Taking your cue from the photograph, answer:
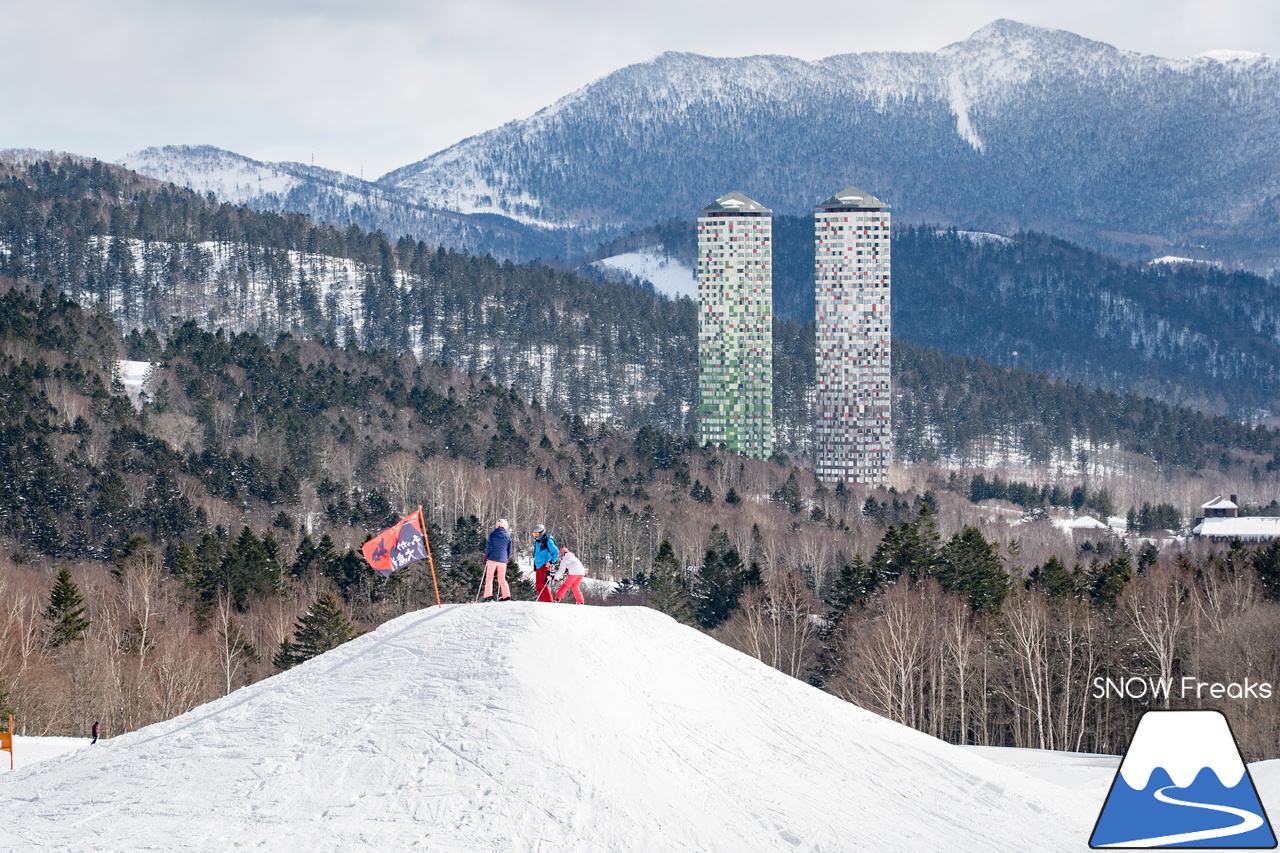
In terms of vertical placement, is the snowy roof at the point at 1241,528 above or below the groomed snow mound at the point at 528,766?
below

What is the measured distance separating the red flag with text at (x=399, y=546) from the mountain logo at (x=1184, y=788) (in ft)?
54.3

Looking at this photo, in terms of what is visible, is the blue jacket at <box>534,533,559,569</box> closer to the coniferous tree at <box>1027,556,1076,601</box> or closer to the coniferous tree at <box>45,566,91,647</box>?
the coniferous tree at <box>45,566,91,647</box>

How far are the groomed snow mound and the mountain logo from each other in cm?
555

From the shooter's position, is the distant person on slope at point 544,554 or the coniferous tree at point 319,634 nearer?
the distant person on slope at point 544,554

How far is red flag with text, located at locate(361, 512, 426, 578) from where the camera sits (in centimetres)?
3092

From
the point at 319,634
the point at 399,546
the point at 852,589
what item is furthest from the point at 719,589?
the point at 399,546

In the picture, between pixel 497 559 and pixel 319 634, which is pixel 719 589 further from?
pixel 497 559

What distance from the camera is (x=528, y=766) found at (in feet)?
76.9

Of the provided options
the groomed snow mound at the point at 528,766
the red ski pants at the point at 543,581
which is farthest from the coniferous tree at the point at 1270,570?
the red ski pants at the point at 543,581

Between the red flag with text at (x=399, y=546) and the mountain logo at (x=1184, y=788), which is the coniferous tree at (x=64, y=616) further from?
the mountain logo at (x=1184, y=788)

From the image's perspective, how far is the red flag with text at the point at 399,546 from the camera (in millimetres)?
30922

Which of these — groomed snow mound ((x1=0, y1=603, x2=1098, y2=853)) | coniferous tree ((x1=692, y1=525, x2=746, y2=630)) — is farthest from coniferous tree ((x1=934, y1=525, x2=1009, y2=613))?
groomed snow mound ((x1=0, y1=603, x2=1098, y2=853))

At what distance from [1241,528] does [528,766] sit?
510 feet

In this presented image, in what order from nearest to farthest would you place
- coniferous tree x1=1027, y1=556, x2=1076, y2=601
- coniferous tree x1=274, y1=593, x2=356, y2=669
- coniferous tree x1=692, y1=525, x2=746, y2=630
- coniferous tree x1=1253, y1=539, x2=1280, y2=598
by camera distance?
1. coniferous tree x1=274, y1=593, x2=356, y2=669
2. coniferous tree x1=1253, y1=539, x2=1280, y2=598
3. coniferous tree x1=1027, y1=556, x2=1076, y2=601
4. coniferous tree x1=692, y1=525, x2=746, y2=630
